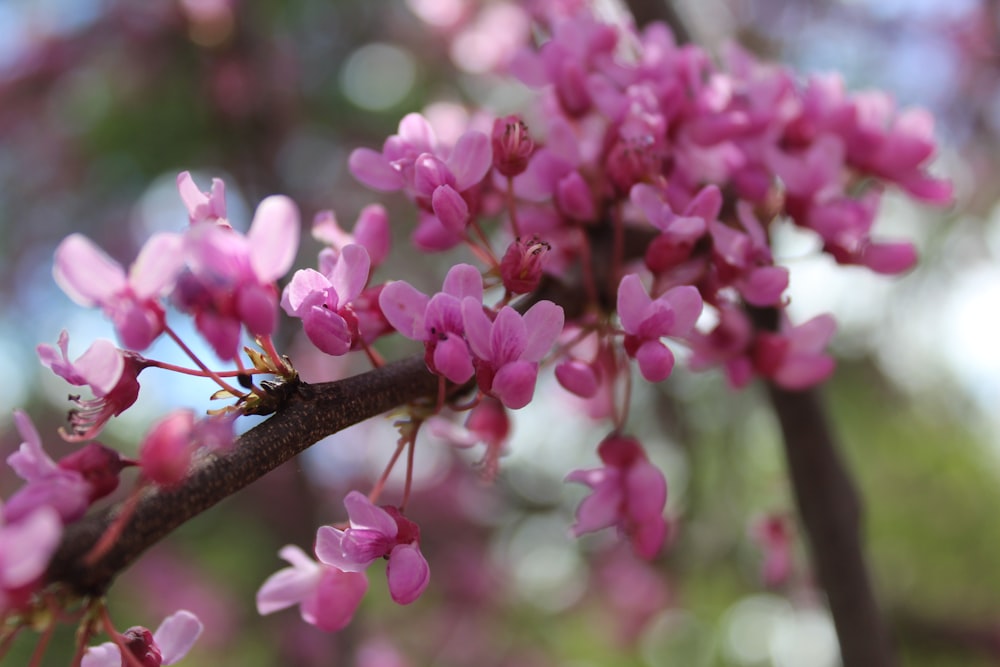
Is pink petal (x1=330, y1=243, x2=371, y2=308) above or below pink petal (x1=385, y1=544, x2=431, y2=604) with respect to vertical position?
above

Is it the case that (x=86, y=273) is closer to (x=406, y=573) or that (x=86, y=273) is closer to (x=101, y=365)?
(x=101, y=365)

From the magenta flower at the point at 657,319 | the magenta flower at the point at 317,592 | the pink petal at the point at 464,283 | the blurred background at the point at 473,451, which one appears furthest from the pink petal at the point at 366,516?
the blurred background at the point at 473,451

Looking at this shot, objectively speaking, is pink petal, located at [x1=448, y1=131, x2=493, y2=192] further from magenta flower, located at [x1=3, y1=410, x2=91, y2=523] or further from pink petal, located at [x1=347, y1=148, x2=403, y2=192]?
magenta flower, located at [x1=3, y1=410, x2=91, y2=523]

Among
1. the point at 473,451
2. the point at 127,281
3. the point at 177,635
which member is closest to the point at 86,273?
the point at 127,281

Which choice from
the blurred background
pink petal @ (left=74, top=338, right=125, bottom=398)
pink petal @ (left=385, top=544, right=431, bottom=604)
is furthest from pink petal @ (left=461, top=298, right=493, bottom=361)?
the blurred background

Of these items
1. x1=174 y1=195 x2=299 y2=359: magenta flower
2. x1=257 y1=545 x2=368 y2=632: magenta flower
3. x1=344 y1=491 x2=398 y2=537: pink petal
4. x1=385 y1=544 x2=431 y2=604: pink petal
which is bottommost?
x1=257 y1=545 x2=368 y2=632: magenta flower
